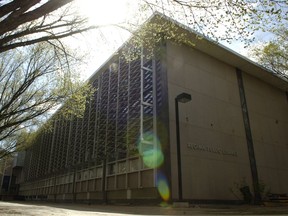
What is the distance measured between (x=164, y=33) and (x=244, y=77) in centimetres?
1420

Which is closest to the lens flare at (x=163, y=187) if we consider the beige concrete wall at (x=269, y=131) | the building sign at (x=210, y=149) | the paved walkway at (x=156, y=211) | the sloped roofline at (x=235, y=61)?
the paved walkway at (x=156, y=211)

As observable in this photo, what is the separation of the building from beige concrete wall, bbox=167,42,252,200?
0.06 metres

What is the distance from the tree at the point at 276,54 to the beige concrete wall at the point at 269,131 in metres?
2.17

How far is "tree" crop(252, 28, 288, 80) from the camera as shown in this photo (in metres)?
18.9

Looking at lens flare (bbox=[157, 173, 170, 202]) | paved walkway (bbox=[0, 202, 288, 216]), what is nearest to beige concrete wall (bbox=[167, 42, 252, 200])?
lens flare (bbox=[157, 173, 170, 202])

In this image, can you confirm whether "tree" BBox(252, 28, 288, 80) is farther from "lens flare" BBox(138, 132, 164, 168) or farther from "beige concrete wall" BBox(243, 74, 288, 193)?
"lens flare" BBox(138, 132, 164, 168)

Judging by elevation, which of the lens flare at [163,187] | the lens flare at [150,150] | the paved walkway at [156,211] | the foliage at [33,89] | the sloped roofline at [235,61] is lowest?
the paved walkway at [156,211]

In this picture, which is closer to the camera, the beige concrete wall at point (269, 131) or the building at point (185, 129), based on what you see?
the building at point (185, 129)

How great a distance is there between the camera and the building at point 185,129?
15.5m

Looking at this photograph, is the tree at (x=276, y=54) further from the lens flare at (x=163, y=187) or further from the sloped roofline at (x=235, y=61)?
the lens flare at (x=163, y=187)

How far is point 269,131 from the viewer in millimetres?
21719

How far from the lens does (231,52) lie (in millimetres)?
19453

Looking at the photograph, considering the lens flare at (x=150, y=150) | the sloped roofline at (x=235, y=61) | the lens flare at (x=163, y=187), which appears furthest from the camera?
the sloped roofline at (x=235, y=61)

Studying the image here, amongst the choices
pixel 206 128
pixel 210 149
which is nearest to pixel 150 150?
pixel 210 149
